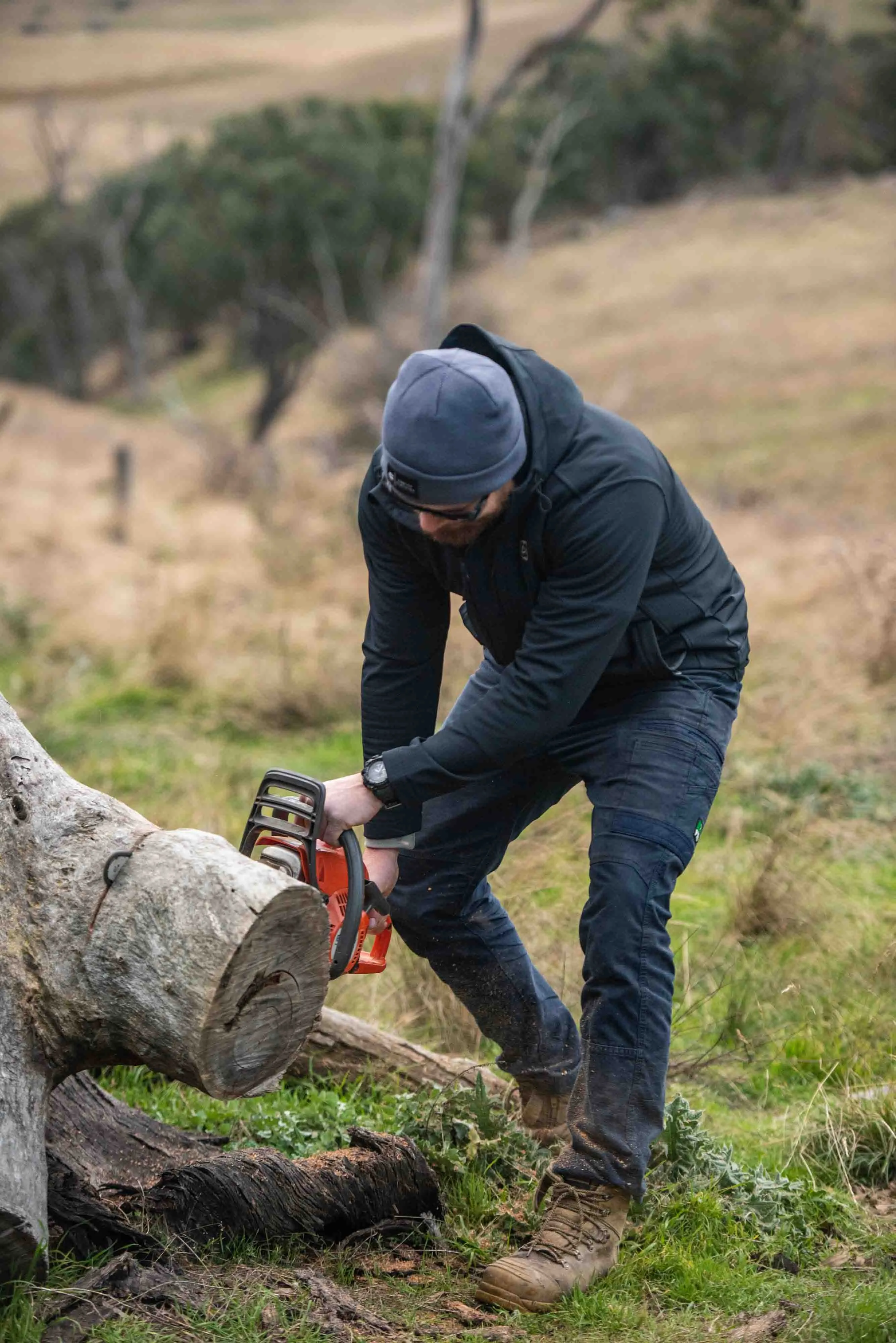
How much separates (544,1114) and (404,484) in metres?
1.81

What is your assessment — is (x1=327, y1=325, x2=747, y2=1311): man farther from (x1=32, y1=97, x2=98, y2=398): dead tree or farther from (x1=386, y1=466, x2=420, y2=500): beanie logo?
(x1=32, y1=97, x2=98, y2=398): dead tree

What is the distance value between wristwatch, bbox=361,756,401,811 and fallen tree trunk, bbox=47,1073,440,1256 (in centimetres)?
84

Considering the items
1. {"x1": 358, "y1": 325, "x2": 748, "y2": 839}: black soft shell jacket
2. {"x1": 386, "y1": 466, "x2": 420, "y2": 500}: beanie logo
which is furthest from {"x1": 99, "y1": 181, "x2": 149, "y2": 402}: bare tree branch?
{"x1": 386, "y1": 466, "x2": 420, "y2": 500}: beanie logo

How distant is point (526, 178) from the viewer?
46.2 m

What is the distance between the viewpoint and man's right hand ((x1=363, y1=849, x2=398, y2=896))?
10.8ft

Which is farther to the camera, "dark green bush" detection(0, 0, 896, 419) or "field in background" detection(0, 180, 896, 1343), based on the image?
"dark green bush" detection(0, 0, 896, 419)

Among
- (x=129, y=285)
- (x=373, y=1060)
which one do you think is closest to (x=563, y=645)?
(x=373, y=1060)

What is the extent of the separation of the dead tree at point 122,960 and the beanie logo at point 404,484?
821 millimetres

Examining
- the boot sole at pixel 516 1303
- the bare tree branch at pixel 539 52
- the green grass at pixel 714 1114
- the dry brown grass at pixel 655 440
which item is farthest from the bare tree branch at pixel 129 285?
the boot sole at pixel 516 1303

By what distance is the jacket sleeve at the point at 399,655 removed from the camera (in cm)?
325

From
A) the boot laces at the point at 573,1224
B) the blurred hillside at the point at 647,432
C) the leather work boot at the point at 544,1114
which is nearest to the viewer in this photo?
the boot laces at the point at 573,1224

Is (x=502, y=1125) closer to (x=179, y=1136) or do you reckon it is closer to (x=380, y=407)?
(x=179, y=1136)

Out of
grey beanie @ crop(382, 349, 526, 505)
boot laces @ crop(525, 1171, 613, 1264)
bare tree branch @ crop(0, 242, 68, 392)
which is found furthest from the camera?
bare tree branch @ crop(0, 242, 68, 392)

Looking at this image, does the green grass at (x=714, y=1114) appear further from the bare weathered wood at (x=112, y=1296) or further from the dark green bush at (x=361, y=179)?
the dark green bush at (x=361, y=179)
